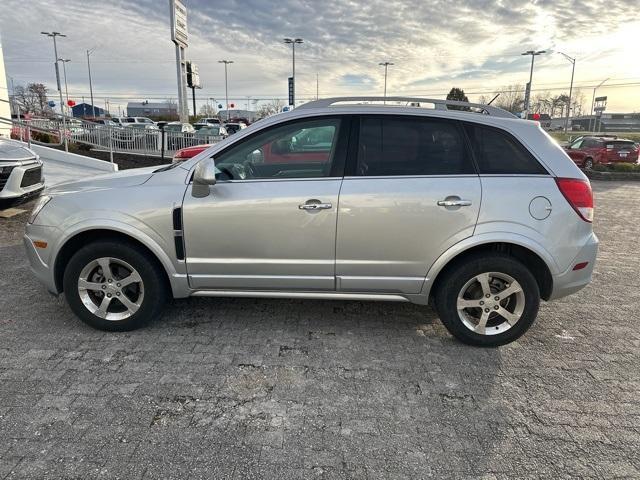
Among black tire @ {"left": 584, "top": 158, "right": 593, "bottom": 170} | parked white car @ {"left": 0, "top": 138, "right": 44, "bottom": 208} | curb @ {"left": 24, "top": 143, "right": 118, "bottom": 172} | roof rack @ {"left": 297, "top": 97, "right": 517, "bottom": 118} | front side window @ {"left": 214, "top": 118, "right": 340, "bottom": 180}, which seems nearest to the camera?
front side window @ {"left": 214, "top": 118, "right": 340, "bottom": 180}

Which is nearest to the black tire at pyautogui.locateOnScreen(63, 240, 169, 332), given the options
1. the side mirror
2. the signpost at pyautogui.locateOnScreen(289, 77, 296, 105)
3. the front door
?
the front door

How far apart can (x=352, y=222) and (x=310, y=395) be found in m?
1.26

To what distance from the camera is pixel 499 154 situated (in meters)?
3.38

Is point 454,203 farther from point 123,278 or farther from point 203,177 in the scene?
point 123,278

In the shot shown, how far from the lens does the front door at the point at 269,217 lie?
337cm

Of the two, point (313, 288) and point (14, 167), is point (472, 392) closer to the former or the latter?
point (313, 288)

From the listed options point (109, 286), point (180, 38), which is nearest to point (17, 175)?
point (109, 286)

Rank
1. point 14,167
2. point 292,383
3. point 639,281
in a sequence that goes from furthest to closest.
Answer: point 14,167 < point 639,281 < point 292,383

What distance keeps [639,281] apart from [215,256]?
15.9 ft

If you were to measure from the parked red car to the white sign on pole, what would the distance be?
21068 mm

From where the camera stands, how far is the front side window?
11.5 feet

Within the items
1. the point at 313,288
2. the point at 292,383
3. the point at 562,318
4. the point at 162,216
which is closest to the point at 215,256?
the point at 162,216

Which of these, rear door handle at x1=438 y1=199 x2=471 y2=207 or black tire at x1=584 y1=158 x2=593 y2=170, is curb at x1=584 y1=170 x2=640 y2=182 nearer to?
black tire at x1=584 y1=158 x2=593 y2=170

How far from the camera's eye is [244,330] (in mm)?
3740
